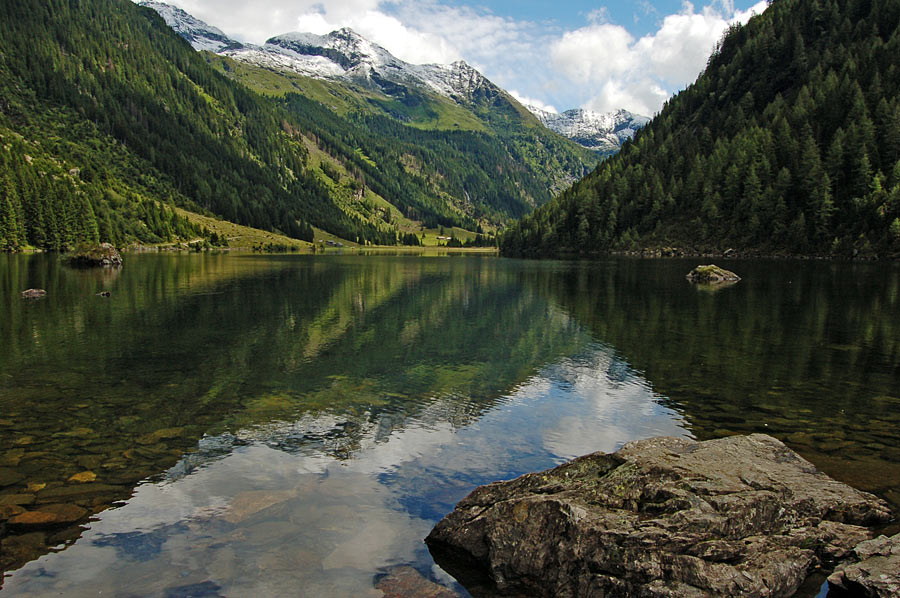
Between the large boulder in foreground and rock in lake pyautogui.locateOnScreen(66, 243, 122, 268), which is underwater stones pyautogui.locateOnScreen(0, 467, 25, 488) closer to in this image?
the large boulder in foreground

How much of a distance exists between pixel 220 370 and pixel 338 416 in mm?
10267

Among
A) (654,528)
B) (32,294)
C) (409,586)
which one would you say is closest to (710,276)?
(654,528)

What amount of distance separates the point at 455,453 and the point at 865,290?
219 feet

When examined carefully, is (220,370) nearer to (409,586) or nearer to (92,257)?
(409,586)

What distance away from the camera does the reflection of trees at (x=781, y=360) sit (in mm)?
18578

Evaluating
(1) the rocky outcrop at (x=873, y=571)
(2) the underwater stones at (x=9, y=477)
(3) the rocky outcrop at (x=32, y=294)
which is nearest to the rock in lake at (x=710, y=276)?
(1) the rocky outcrop at (x=873, y=571)

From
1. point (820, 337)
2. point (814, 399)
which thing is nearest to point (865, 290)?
point (820, 337)

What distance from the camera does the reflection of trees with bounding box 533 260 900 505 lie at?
18.6 metres

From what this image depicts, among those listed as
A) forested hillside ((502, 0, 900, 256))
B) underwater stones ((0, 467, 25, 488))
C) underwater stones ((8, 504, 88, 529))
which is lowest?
underwater stones ((8, 504, 88, 529))

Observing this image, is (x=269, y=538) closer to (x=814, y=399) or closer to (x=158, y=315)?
(x=814, y=399)

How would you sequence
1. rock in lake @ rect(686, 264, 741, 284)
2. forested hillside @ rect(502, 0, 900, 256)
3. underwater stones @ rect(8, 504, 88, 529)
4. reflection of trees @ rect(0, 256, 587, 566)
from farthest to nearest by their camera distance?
forested hillside @ rect(502, 0, 900, 256)
rock in lake @ rect(686, 264, 741, 284)
reflection of trees @ rect(0, 256, 587, 566)
underwater stones @ rect(8, 504, 88, 529)

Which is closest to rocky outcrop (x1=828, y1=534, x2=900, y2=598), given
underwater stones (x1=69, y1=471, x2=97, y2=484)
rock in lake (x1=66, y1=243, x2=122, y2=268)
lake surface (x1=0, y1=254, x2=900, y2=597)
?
lake surface (x1=0, y1=254, x2=900, y2=597)

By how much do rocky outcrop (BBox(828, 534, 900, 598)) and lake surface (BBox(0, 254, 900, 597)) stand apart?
4.72 m

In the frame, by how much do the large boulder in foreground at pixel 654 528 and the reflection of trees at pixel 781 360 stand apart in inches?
175
